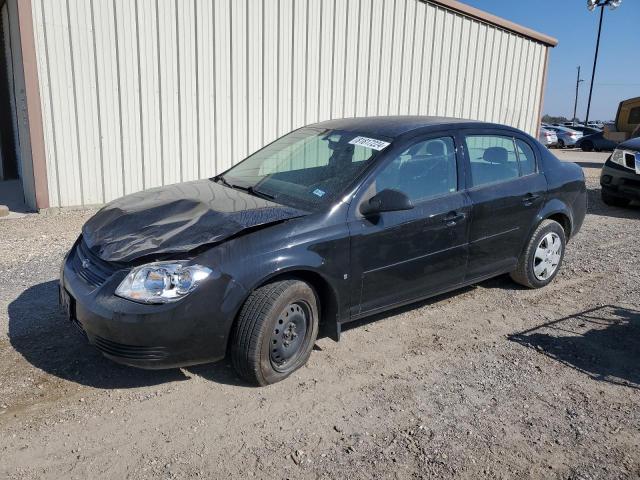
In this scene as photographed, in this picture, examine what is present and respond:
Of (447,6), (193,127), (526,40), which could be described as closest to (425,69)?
(447,6)

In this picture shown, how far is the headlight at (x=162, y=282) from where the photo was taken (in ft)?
10.4

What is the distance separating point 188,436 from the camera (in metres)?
3.03

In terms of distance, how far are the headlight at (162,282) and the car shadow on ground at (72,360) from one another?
0.71 m

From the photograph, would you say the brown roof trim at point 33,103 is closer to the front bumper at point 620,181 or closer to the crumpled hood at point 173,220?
the crumpled hood at point 173,220

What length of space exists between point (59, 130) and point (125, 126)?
90cm

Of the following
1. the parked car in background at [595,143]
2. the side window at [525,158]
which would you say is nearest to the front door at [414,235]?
the side window at [525,158]

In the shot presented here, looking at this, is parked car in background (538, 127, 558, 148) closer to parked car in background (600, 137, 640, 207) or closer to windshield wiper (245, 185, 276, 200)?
parked car in background (600, 137, 640, 207)

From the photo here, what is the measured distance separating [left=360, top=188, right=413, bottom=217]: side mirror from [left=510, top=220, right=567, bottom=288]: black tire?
6.39 feet

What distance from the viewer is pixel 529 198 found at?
5.02 metres

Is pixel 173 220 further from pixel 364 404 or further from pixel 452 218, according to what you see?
pixel 452 218

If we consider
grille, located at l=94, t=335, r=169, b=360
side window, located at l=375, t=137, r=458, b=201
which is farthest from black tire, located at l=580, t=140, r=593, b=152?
grille, located at l=94, t=335, r=169, b=360

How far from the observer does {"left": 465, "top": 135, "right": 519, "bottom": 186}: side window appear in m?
4.65

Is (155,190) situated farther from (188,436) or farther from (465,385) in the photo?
(465,385)

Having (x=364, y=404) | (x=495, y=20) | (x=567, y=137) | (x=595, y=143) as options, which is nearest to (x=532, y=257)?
(x=364, y=404)
